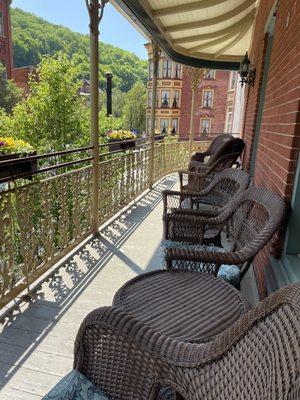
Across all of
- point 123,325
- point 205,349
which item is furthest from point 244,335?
point 123,325

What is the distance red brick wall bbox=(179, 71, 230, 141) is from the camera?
27891mm

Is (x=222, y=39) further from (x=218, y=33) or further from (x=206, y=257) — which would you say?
(x=206, y=257)

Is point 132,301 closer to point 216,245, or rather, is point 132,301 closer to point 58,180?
point 216,245

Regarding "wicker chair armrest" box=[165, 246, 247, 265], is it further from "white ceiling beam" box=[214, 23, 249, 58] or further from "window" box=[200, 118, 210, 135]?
"window" box=[200, 118, 210, 135]

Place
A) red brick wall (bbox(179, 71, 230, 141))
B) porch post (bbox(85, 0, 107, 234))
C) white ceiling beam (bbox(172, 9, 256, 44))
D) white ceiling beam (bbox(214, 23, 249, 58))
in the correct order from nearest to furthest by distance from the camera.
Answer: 1. porch post (bbox(85, 0, 107, 234))
2. white ceiling beam (bbox(172, 9, 256, 44))
3. white ceiling beam (bbox(214, 23, 249, 58))
4. red brick wall (bbox(179, 71, 230, 141))

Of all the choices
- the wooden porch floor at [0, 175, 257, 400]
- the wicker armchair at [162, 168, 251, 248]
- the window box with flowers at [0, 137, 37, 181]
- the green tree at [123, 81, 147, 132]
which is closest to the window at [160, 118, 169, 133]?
the green tree at [123, 81, 147, 132]

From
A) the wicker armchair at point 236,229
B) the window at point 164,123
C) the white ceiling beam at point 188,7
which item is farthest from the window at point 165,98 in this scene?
the wicker armchair at point 236,229

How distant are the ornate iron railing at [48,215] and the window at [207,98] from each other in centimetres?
2558

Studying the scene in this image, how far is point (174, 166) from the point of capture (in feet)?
26.1

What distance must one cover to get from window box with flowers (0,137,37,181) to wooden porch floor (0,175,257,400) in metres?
0.90

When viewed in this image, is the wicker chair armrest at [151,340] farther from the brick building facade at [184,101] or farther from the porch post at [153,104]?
the brick building facade at [184,101]

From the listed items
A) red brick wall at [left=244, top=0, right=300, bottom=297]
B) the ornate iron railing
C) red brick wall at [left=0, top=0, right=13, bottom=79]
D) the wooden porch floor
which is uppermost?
red brick wall at [left=0, top=0, right=13, bottom=79]

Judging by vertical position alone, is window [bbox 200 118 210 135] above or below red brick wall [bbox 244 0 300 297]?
below

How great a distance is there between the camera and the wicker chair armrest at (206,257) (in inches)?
63.5
